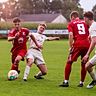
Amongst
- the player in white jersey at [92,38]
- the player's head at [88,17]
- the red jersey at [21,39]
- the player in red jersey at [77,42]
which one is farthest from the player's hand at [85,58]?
the red jersey at [21,39]

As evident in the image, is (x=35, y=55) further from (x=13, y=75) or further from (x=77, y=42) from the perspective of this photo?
(x=77, y=42)

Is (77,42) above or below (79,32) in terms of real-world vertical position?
below

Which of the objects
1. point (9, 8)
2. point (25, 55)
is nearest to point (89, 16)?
point (25, 55)

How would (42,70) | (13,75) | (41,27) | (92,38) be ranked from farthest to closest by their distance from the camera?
(42,70) < (41,27) < (13,75) < (92,38)

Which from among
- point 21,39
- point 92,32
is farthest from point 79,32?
point 21,39

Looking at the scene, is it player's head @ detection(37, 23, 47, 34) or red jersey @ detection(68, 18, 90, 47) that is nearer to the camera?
red jersey @ detection(68, 18, 90, 47)

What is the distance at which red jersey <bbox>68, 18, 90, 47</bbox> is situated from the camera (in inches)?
500

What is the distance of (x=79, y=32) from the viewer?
1273cm

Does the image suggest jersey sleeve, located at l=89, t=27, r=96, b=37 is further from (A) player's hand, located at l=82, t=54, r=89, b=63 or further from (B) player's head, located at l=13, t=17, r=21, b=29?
(B) player's head, located at l=13, t=17, r=21, b=29

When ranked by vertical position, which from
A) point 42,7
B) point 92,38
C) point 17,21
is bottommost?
point 42,7

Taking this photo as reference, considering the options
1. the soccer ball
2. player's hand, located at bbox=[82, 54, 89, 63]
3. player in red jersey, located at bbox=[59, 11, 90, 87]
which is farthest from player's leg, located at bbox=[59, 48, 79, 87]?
the soccer ball

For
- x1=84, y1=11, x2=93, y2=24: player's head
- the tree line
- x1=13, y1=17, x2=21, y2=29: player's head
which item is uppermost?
x1=84, y1=11, x2=93, y2=24: player's head

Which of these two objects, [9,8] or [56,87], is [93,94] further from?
[9,8]

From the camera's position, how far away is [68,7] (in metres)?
122
